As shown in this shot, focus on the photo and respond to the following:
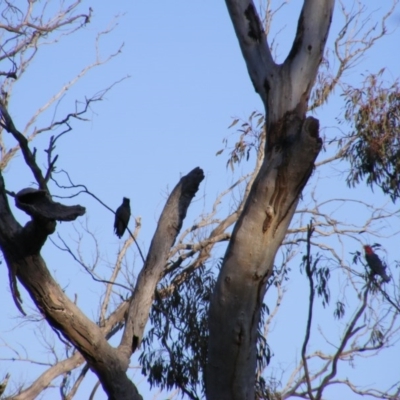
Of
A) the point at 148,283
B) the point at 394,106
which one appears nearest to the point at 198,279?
the point at 394,106

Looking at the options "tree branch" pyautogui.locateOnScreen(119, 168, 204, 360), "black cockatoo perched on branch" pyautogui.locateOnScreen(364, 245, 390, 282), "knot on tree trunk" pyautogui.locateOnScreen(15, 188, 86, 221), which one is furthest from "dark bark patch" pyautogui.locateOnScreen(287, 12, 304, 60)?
"black cockatoo perched on branch" pyautogui.locateOnScreen(364, 245, 390, 282)

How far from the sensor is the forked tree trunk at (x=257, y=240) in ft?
8.42

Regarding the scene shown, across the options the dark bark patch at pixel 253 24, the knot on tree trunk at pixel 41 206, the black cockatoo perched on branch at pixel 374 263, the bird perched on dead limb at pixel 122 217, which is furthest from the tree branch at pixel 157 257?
the black cockatoo perched on branch at pixel 374 263

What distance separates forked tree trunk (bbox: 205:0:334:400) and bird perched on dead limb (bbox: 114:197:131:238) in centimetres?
183

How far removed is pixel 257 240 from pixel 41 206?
719 mm

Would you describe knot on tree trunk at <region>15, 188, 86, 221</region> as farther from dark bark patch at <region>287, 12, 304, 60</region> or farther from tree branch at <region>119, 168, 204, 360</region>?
dark bark patch at <region>287, 12, 304, 60</region>

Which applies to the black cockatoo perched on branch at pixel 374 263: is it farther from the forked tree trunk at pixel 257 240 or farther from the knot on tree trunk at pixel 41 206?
the knot on tree trunk at pixel 41 206

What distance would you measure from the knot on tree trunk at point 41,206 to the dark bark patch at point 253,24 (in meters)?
1.21

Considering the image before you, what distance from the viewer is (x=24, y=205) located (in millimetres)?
2646

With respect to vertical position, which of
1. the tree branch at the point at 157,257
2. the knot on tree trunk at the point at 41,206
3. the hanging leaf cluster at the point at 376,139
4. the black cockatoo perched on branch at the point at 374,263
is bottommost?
the knot on tree trunk at the point at 41,206

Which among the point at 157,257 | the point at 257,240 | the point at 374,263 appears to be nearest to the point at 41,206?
the point at 257,240

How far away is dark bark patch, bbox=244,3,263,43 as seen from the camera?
344 cm

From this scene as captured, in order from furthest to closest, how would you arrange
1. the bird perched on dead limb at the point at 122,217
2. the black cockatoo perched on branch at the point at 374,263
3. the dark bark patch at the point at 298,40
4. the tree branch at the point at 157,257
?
the black cockatoo perched on branch at the point at 374,263, the bird perched on dead limb at the point at 122,217, the tree branch at the point at 157,257, the dark bark patch at the point at 298,40

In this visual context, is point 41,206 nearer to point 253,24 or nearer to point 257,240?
point 257,240
